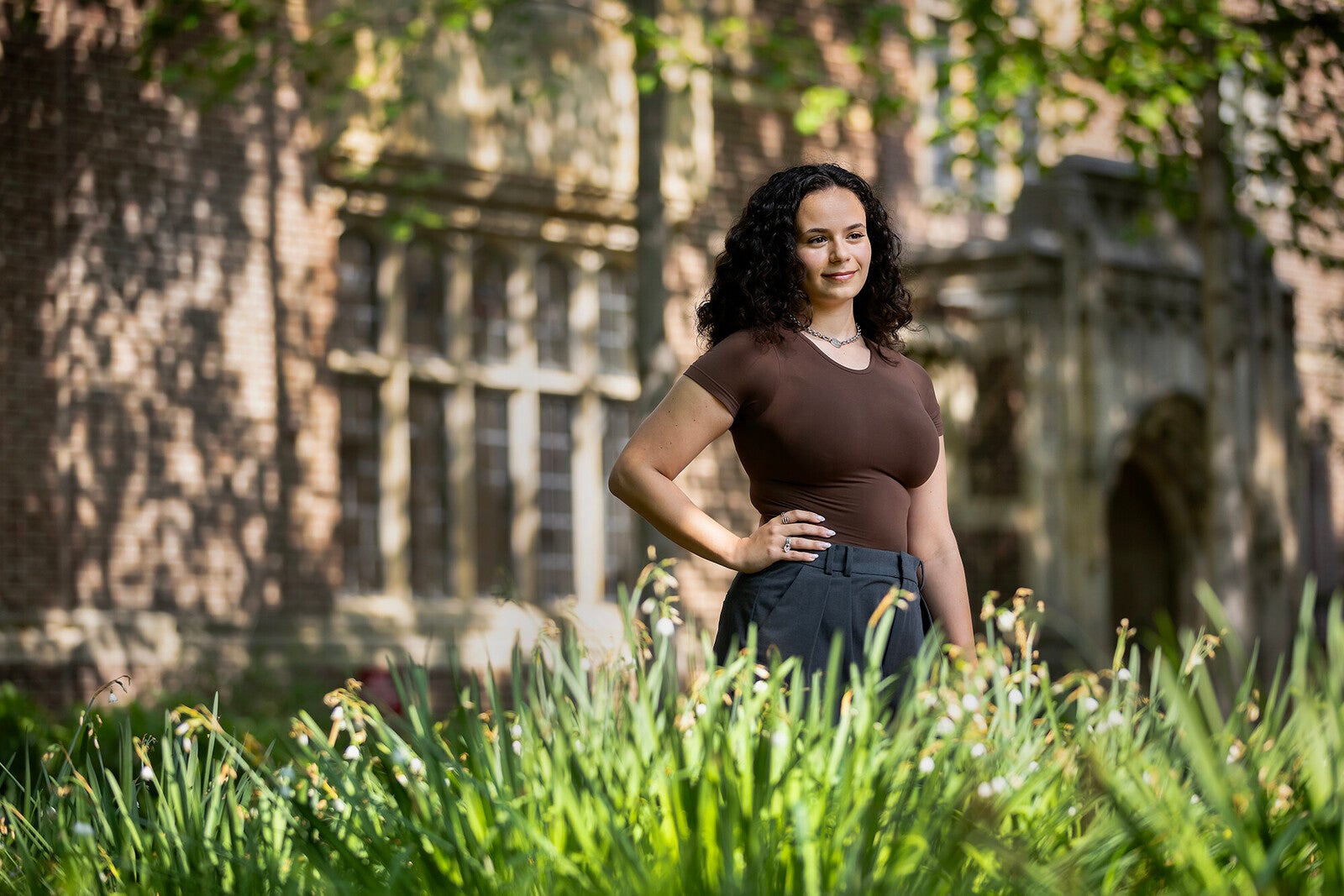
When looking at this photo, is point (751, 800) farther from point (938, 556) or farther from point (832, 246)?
point (832, 246)

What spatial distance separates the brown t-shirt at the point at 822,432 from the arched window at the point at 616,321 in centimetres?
915

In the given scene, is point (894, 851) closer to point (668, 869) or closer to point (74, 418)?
point (668, 869)

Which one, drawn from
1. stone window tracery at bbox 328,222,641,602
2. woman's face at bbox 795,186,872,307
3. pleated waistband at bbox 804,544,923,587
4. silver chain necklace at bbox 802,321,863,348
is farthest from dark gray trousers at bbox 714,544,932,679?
stone window tracery at bbox 328,222,641,602

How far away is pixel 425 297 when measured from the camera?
11.7 metres

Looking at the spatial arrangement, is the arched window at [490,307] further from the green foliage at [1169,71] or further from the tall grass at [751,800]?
the tall grass at [751,800]

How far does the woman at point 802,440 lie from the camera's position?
3191mm

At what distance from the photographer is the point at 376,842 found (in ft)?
9.60

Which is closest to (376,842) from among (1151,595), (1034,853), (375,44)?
(1034,853)

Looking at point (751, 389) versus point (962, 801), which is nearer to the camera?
point (962, 801)

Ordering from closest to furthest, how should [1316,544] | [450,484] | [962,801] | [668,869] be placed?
[668,869], [962,801], [450,484], [1316,544]

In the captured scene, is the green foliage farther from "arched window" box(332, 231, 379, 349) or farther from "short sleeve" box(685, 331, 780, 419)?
"short sleeve" box(685, 331, 780, 419)

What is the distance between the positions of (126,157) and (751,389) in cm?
807

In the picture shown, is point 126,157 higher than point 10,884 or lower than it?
higher

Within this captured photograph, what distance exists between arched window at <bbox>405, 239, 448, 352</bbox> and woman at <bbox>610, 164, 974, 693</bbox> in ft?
27.7
